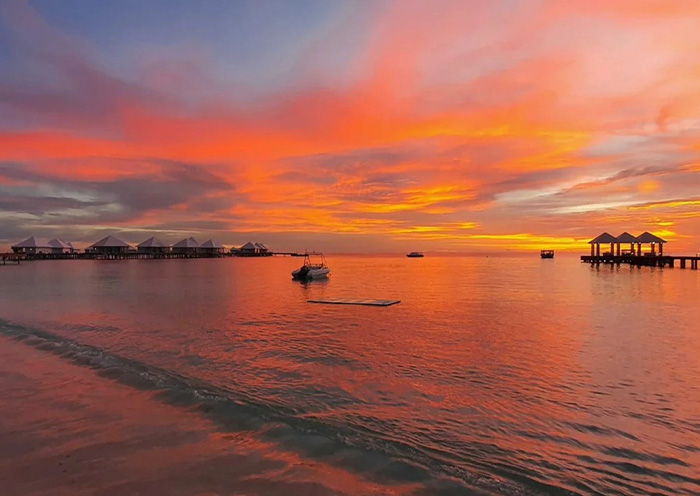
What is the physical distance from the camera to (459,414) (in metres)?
8.65

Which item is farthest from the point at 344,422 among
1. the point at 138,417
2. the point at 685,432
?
the point at 685,432

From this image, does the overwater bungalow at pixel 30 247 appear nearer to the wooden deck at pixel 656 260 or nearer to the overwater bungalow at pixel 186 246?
the overwater bungalow at pixel 186 246

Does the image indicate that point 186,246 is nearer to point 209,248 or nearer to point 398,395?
point 209,248

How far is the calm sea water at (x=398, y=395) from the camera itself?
6164 millimetres

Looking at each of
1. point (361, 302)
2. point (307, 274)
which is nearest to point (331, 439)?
point (361, 302)

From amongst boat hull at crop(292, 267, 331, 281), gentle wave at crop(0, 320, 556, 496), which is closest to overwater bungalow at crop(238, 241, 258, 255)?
boat hull at crop(292, 267, 331, 281)

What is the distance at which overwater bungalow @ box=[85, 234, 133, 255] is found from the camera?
127500 mm

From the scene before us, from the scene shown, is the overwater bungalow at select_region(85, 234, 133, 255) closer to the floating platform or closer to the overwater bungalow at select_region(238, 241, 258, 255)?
the overwater bungalow at select_region(238, 241, 258, 255)

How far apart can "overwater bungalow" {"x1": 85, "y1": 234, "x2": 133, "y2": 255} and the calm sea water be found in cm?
11876

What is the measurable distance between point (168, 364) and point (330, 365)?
4682 mm

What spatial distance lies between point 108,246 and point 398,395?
13880cm

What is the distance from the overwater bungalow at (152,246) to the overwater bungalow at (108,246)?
640 centimetres

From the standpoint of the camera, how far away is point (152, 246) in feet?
464

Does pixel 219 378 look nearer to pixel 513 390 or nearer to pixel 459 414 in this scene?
pixel 459 414
